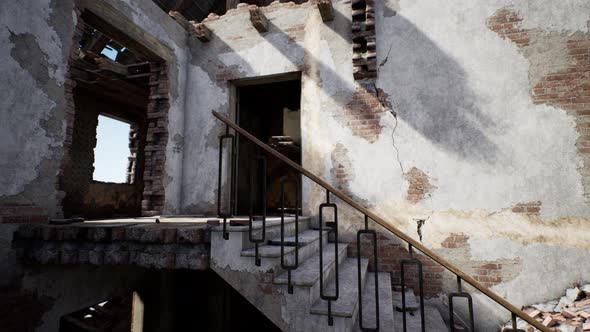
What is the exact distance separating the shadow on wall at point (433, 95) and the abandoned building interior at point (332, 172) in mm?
20

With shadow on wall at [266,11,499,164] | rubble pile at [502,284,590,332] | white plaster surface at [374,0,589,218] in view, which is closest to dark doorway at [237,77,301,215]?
shadow on wall at [266,11,499,164]

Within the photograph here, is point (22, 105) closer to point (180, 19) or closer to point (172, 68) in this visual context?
point (172, 68)

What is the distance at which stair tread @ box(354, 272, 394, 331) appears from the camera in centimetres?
229

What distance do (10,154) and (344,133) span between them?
3.68 m

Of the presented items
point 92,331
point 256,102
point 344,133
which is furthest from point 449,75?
point 92,331

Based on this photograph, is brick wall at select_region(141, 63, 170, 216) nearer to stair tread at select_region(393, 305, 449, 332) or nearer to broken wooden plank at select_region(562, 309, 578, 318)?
stair tread at select_region(393, 305, 449, 332)

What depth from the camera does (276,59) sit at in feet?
16.0

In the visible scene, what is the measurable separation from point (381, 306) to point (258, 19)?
4288mm

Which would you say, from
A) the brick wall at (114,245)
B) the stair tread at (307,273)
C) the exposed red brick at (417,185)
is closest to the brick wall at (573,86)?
the exposed red brick at (417,185)

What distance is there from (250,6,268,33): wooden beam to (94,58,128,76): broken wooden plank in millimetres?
2904

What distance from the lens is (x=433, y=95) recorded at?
13.4 feet

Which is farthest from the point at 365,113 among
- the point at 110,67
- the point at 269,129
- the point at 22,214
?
the point at 110,67

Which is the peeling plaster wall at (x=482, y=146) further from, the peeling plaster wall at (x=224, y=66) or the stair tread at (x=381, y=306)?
the peeling plaster wall at (x=224, y=66)

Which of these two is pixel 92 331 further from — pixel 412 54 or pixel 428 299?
pixel 412 54
